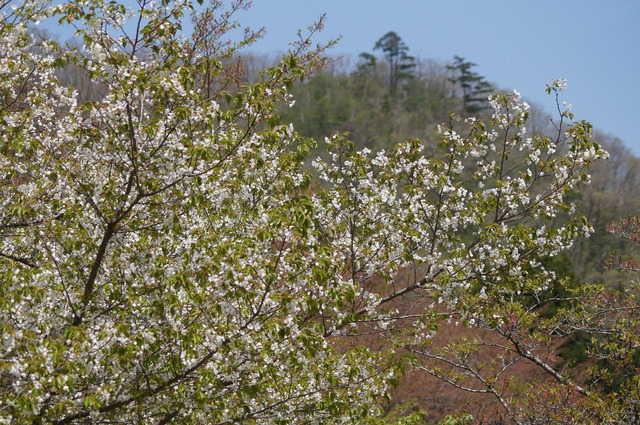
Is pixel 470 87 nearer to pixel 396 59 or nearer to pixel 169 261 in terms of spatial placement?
pixel 396 59

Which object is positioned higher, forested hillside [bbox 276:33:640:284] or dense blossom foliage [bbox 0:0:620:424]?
forested hillside [bbox 276:33:640:284]

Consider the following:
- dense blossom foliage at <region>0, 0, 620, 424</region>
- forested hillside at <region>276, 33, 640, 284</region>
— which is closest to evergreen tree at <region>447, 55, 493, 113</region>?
forested hillside at <region>276, 33, 640, 284</region>

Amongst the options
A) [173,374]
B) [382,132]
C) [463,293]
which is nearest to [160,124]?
[173,374]

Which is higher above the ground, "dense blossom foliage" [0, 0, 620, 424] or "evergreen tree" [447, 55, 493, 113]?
"evergreen tree" [447, 55, 493, 113]

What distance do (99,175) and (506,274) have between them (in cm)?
475

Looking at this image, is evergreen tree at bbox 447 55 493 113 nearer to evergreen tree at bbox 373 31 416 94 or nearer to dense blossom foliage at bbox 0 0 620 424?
evergreen tree at bbox 373 31 416 94

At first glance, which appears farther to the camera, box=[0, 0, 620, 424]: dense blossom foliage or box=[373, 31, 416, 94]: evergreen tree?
box=[373, 31, 416, 94]: evergreen tree

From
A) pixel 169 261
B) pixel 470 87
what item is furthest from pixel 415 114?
pixel 169 261

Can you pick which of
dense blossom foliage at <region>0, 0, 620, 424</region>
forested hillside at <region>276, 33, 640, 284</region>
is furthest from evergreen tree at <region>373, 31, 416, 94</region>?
dense blossom foliage at <region>0, 0, 620, 424</region>

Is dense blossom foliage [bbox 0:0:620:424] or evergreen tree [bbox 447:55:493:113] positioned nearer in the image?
dense blossom foliage [bbox 0:0:620:424]

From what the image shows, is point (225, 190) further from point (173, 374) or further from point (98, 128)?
point (173, 374)

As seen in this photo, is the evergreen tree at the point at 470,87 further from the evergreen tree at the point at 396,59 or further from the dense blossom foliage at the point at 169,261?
the dense blossom foliage at the point at 169,261

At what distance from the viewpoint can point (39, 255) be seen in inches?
226

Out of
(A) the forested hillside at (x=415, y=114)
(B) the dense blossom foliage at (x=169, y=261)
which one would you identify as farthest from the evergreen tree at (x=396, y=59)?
(B) the dense blossom foliage at (x=169, y=261)
